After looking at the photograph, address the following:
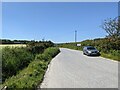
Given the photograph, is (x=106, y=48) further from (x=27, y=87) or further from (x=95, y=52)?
(x=27, y=87)

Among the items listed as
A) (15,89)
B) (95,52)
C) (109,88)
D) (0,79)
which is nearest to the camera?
(15,89)

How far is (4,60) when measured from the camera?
19.2m

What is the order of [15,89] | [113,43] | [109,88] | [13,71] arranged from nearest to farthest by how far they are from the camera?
[15,89] → [109,88] → [13,71] → [113,43]

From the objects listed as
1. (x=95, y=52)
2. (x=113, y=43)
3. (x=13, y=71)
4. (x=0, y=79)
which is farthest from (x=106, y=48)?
(x=0, y=79)

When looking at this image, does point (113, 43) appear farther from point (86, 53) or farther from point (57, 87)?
point (57, 87)

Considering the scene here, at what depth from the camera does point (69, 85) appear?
504 inches

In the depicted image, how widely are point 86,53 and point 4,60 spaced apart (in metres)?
25.9

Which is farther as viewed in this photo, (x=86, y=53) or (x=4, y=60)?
(x=86, y=53)

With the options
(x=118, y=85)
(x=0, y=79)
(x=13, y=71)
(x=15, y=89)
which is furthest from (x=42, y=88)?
(x=13, y=71)

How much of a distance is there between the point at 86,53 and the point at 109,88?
105ft

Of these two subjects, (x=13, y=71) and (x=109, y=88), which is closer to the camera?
(x=109, y=88)

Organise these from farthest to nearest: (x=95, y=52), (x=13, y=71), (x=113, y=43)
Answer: (x=113, y=43)
(x=95, y=52)
(x=13, y=71)

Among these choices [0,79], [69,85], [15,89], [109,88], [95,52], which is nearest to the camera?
[15,89]

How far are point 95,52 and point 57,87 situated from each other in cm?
2990
